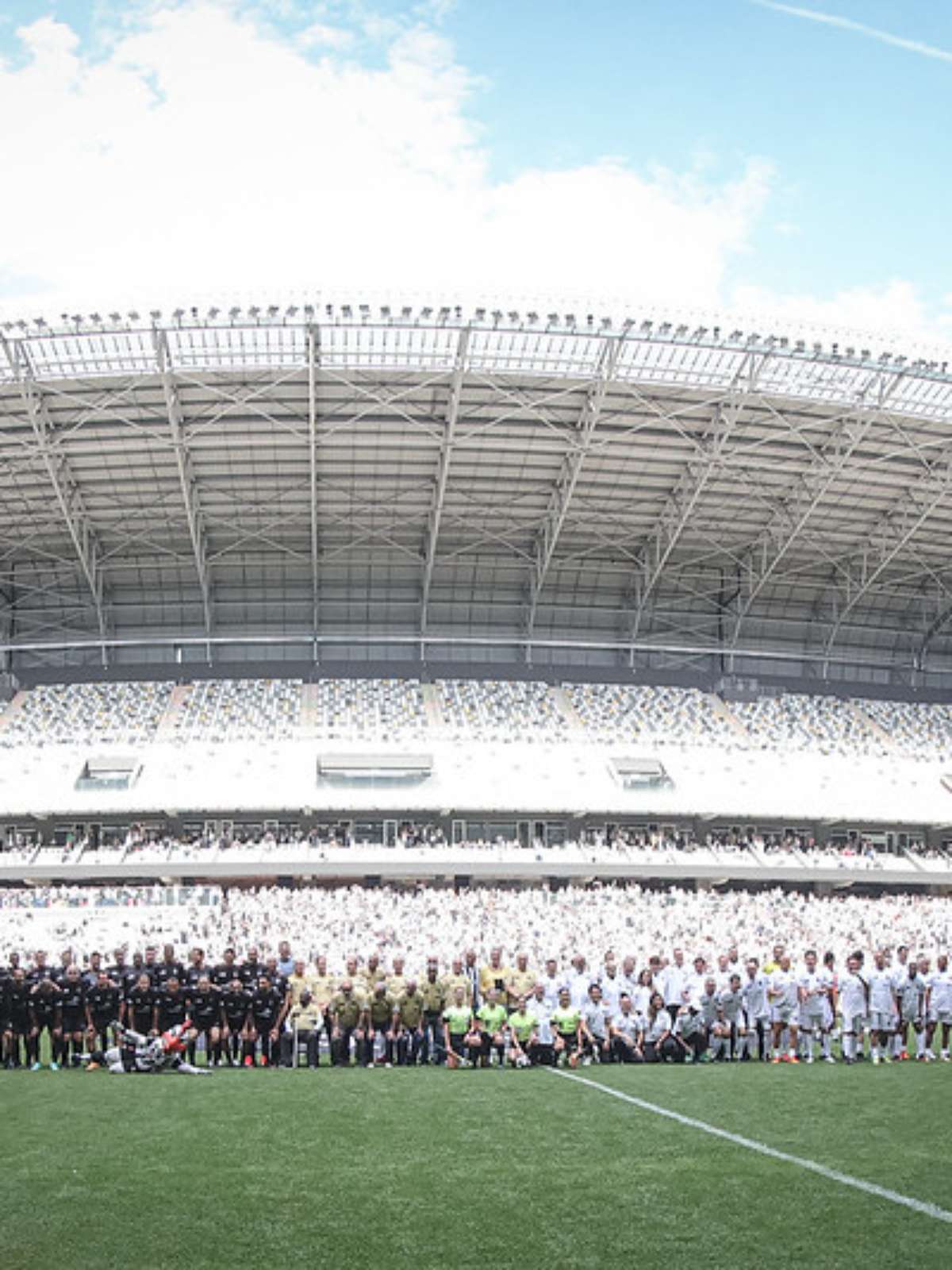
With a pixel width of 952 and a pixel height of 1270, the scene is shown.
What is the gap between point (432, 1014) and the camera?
17.3 metres

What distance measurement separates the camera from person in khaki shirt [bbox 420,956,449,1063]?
1730cm

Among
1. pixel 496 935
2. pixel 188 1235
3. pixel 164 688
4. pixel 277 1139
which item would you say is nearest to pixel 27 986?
pixel 277 1139

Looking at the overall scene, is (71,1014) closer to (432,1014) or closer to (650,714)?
(432,1014)

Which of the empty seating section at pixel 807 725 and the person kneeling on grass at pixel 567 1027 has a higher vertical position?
the empty seating section at pixel 807 725

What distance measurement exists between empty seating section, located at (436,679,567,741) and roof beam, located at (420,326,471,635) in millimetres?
2961

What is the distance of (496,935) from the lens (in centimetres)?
3381

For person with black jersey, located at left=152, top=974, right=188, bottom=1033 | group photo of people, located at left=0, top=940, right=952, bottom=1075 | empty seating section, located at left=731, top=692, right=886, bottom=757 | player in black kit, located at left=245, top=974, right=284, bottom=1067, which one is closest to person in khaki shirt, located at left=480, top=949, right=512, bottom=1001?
group photo of people, located at left=0, top=940, right=952, bottom=1075

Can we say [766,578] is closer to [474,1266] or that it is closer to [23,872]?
[23,872]

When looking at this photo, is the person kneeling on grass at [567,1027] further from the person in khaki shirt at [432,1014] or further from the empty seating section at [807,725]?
the empty seating section at [807,725]

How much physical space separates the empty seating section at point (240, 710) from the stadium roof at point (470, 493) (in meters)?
1.68

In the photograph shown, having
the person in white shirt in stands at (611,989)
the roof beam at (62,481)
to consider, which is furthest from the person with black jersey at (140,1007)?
the roof beam at (62,481)

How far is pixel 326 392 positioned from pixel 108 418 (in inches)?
260

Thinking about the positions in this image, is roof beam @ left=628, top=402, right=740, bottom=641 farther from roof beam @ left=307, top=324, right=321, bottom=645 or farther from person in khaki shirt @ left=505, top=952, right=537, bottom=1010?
person in khaki shirt @ left=505, top=952, right=537, bottom=1010

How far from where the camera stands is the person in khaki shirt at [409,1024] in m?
17.2
